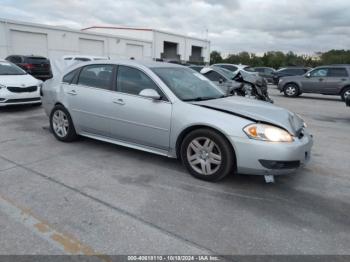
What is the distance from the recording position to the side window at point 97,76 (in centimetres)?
505

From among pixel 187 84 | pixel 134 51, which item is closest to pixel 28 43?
pixel 134 51

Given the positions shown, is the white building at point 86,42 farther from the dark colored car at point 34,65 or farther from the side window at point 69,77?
the side window at point 69,77

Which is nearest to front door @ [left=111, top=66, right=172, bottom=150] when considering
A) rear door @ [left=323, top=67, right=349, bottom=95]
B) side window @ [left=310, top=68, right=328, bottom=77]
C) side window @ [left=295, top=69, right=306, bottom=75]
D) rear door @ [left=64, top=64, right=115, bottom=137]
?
rear door @ [left=64, top=64, right=115, bottom=137]

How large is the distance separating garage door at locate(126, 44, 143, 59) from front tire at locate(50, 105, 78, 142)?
33680 mm

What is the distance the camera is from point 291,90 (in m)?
15.9

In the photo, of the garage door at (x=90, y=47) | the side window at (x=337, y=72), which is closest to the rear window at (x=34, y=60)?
the side window at (x=337, y=72)

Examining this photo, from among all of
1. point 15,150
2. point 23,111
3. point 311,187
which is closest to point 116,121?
point 15,150

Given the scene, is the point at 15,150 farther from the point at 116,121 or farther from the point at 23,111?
the point at 23,111

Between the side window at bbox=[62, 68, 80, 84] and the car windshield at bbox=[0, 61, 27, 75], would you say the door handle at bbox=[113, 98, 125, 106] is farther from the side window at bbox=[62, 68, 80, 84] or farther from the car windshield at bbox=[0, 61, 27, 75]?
the car windshield at bbox=[0, 61, 27, 75]

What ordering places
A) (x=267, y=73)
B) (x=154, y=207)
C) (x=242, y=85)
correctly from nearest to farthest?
1. (x=154, y=207)
2. (x=242, y=85)
3. (x=267, y=73)

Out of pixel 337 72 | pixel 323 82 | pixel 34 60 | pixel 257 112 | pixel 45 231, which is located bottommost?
pixel 45 231

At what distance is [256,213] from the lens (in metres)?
3.35

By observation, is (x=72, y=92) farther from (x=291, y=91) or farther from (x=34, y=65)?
(x=291, y=91)

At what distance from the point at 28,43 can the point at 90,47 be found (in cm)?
788
